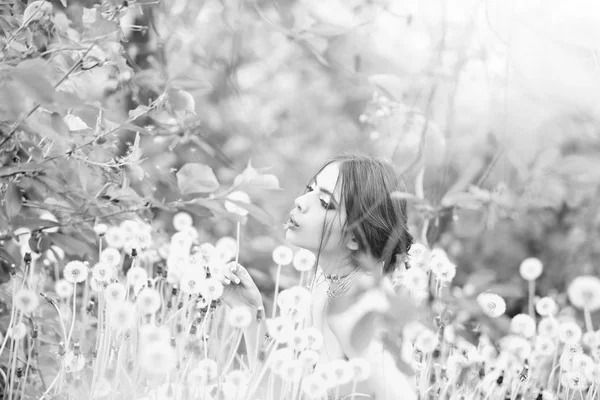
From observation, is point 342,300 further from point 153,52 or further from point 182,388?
point 153,52

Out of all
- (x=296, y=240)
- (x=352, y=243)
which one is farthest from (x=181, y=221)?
(x=352, y=243)

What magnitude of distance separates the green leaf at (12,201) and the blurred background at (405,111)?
7.5 inches

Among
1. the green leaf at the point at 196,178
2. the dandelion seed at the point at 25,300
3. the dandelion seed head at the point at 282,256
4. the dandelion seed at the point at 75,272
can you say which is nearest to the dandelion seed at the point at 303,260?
the dandelion seed head at the point at 282,256

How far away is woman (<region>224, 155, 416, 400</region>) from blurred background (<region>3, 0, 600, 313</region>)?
3.1 inches

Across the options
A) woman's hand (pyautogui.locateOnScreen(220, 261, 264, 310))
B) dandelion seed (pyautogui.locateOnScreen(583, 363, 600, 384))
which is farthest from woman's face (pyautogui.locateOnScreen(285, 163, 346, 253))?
dandelion seed (pyautogui.locateOnScreen(583, 363, 600, 384))

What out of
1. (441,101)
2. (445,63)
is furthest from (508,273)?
(445,63)

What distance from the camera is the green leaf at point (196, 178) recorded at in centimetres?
108

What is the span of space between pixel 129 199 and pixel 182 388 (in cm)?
31

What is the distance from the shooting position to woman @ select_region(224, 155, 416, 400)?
1262mm

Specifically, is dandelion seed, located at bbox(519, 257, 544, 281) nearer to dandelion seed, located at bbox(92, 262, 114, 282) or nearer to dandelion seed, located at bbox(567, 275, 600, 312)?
dandelion seed, located at bbox(567, 275, 600, 312)

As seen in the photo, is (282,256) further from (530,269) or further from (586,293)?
(586,293)

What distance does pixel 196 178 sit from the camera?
3.57 ft

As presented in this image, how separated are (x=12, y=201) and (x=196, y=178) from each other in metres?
0.26

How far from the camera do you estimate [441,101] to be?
1678mm
